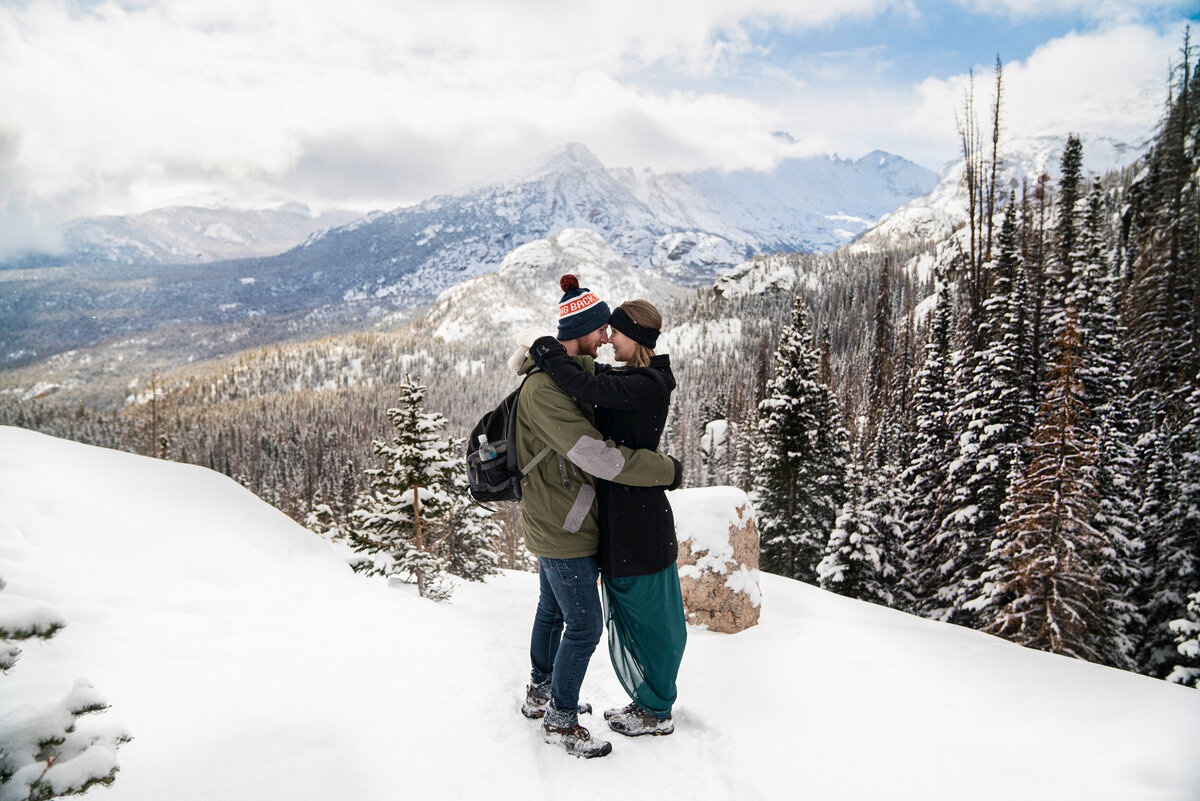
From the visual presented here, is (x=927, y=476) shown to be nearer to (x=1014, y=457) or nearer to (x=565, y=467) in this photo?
(x=1014, y=457)

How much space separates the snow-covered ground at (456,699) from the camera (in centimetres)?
309

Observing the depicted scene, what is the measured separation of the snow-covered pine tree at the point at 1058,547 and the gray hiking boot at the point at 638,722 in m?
13.3

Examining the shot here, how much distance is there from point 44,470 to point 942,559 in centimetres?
2141

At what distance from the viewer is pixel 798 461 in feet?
69.6

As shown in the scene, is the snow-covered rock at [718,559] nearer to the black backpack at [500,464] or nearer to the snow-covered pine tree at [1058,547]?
the black backpack at [500,464]

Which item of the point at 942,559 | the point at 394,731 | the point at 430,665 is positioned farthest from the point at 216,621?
the point at 942,559

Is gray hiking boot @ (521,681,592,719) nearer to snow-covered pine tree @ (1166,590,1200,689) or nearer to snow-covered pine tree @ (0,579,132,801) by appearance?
snow-covered pine tree @ (0,579,132,801)

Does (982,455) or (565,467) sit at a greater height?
(565,467)

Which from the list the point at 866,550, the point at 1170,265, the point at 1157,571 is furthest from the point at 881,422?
the point at 1157,571

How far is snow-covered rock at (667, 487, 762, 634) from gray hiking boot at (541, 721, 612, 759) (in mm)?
3851

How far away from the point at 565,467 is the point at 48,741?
8.13 ft

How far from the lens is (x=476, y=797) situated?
122 inches

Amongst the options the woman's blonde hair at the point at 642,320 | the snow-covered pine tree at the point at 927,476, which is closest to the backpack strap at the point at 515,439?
the woman's blonde hair at the point at 642,320

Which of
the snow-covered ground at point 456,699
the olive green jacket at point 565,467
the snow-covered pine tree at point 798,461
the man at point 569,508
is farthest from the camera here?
the snow-covered pine tree at point 798,461
